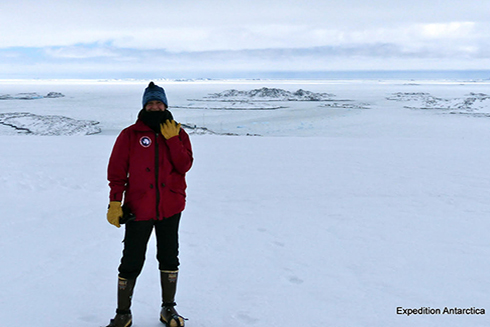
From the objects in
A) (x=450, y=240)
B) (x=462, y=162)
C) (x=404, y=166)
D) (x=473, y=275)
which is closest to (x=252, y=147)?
(x=404, y=166)

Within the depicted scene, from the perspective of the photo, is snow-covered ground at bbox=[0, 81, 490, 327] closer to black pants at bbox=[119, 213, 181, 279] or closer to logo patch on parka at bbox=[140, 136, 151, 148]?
black pants at bbox=[119, 213, 181, 279]

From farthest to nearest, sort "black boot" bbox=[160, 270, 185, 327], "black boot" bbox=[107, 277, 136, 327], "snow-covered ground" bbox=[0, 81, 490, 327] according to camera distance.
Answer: "snow-covered ground" bbox=[0, 81, 490, 327] < "black boot" bbox=[160, 270, 185, 327] < "black boot" bbox=[107, 277, 136, 327]

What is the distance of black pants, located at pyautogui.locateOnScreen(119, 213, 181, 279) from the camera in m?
2.33

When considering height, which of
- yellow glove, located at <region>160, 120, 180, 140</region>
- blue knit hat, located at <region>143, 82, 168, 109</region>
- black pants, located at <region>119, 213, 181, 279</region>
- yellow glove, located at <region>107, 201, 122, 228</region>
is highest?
blue knit hat, located at <region>143, 82, 168, 109</region>

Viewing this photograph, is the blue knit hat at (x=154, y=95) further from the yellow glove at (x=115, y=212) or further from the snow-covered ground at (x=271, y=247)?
the snow-covered ground at (x=271, y=247)

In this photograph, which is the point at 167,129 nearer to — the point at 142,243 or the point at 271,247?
the point at 142,243

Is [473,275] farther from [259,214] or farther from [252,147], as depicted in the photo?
[252,147]

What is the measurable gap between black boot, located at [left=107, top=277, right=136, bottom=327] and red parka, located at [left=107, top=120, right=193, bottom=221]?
416 millimetres

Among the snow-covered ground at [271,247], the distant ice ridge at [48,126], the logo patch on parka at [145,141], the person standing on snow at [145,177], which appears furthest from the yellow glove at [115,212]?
the distant ice ridge at [48,126]

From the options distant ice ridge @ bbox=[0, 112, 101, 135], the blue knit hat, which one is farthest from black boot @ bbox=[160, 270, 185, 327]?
distant ice ridge @ bbox=[0, 112, 101, 135]

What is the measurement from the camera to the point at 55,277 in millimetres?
3096

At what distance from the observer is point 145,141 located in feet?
7.44

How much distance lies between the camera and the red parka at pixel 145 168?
2.26 meters

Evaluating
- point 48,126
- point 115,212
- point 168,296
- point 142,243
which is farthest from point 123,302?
point 48,126
